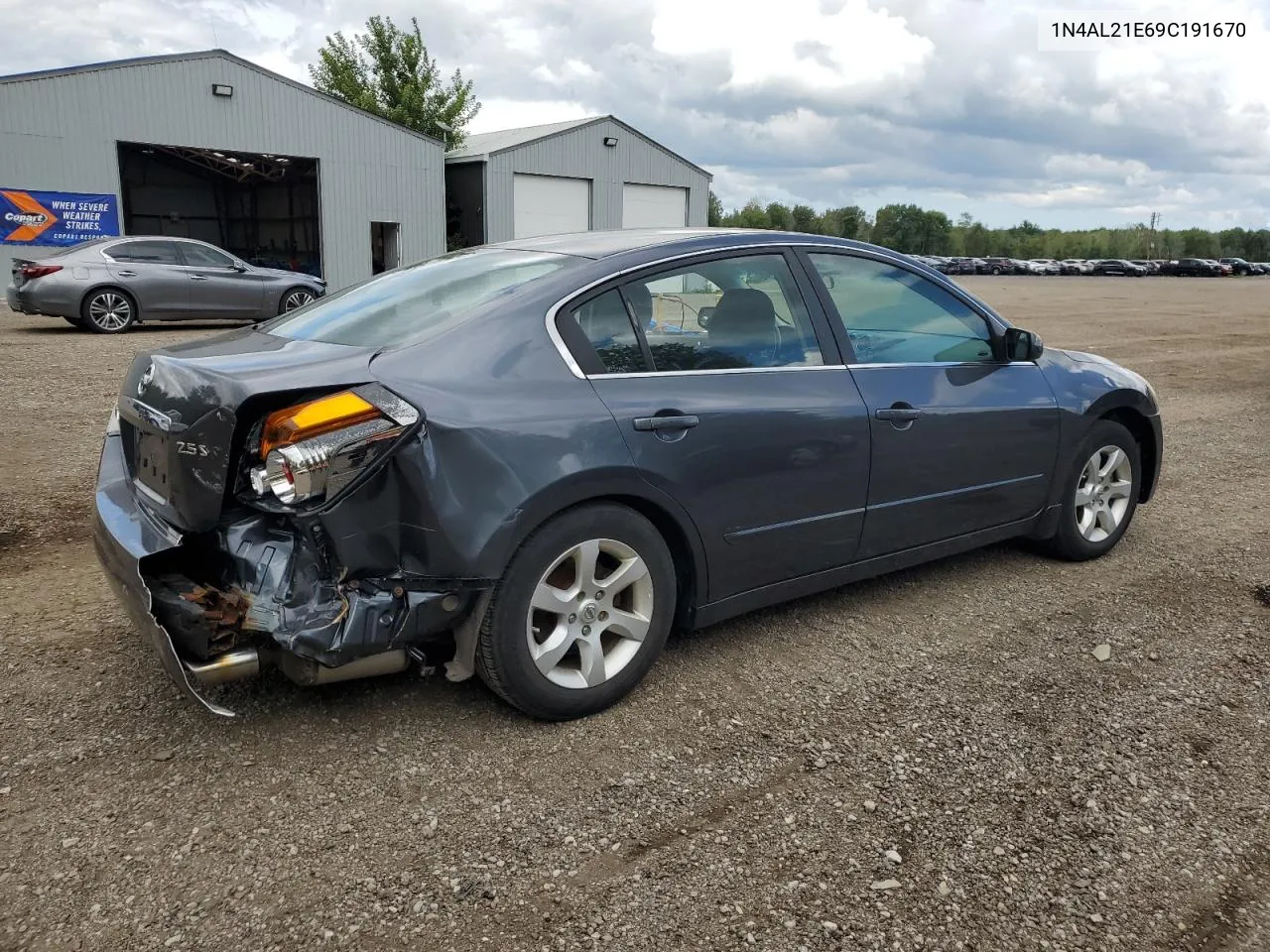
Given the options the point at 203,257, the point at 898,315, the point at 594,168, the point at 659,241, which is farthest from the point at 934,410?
the point at 594,168

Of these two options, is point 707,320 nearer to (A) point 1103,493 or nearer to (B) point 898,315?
(B) point 898,315

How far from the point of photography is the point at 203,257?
1562cm

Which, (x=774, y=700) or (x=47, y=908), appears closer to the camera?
(x=47, y=908)

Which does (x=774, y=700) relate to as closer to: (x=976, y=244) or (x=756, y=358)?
(x=756, y=358)

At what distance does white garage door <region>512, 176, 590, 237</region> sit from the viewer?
2994cm

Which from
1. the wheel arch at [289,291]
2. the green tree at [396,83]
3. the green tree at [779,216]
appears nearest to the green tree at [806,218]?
the green tree at [779,216]

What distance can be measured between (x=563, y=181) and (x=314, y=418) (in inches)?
1151

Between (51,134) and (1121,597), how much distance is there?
2351 cm

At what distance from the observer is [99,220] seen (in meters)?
22.5

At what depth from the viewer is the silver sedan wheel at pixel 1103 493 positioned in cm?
486

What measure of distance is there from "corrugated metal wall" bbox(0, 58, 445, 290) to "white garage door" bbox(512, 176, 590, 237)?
2.59 metres

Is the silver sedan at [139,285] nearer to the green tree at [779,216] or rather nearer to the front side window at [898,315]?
the front side window at [898,315]

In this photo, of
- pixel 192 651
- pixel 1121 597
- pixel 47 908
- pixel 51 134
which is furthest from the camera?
pixel 51 134

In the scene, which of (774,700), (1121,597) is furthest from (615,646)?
(1121,597)
